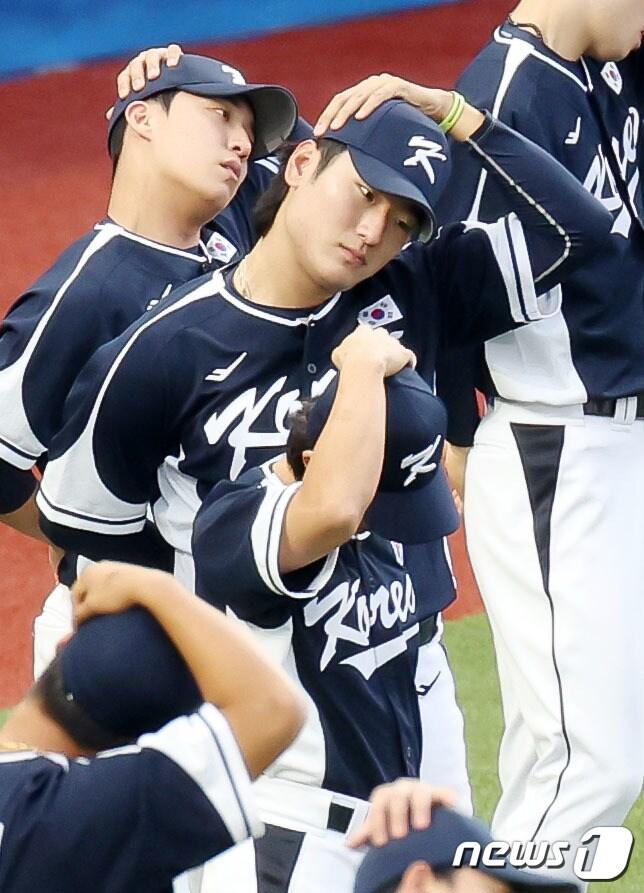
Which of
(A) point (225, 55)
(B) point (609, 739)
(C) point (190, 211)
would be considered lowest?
(A) point (225, 55)

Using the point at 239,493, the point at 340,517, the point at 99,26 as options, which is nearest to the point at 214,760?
the point at 340,517

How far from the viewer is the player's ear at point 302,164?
295 cm

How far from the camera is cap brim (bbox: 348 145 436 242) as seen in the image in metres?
2.82

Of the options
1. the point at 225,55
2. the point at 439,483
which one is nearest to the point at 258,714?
the point at 439,483

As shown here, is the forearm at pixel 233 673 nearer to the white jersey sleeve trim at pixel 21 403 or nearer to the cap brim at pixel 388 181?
the cap brim at pixel 388 181

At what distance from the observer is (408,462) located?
2.62 metres

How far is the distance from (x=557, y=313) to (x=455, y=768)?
1.06 m

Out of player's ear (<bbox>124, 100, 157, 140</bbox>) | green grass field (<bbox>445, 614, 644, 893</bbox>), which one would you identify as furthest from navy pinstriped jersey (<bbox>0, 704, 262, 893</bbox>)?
green grass field (<bbox>445, 614, 644, 893</bbox>)

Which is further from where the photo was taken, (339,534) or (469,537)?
(469,537)

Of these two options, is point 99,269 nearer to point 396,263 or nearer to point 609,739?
point 396,263

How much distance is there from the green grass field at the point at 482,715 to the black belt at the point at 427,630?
132 centimetres

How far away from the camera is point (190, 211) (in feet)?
11.9

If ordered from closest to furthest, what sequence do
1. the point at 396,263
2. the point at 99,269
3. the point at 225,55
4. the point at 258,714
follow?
the point at 258,714 → the point at 396,263 → the point at 99,269 → the point at 225,55

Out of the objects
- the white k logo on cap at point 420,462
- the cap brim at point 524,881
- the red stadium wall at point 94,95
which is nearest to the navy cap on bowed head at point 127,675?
the cap brim at point 524,881
